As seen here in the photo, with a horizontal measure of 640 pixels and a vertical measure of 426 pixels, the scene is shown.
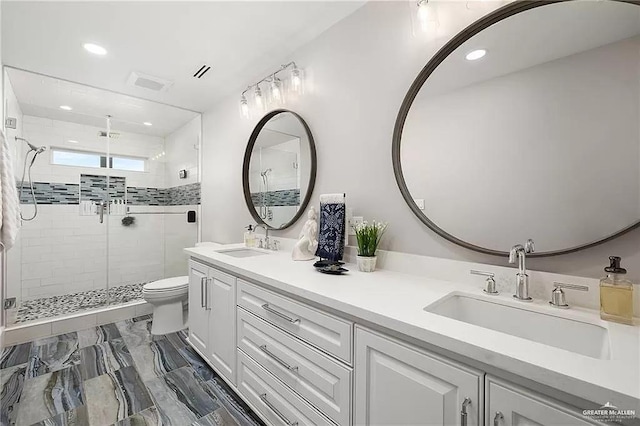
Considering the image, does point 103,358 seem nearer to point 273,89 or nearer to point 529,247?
point 273,89

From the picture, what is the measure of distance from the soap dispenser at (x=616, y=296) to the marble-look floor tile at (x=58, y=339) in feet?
11.6

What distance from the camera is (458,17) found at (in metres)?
1.26

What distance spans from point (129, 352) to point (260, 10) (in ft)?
8.99

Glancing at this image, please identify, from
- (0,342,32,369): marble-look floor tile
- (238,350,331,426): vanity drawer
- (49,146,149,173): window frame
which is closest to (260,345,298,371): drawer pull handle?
(238,350,331,426): vanity drawer

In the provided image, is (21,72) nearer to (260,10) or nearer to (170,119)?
(170,119)

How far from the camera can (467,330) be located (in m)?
0.75

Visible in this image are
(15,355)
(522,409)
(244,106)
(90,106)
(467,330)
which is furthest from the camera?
(90,106)

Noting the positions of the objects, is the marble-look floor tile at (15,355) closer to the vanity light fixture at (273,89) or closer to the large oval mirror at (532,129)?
the vanity light fixture at (273,89)

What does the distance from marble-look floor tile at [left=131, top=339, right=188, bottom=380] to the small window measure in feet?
8.38

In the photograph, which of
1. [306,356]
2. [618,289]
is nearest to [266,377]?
[306,356]

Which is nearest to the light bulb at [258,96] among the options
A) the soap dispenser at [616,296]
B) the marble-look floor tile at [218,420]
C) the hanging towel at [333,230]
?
the hanging towel at [333,230]

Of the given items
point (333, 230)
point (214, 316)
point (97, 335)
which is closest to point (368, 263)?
point (333, 230)

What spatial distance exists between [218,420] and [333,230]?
48.5 inches

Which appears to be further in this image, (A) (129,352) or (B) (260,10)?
(A) (129,352)
